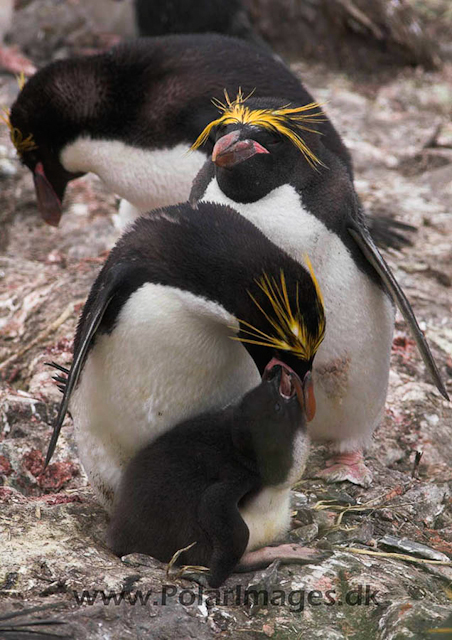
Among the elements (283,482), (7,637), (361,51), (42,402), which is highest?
(361,51)

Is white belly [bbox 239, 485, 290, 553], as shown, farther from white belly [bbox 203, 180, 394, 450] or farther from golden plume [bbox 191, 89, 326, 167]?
golden plume [bbox 191, 89, 326, 167]

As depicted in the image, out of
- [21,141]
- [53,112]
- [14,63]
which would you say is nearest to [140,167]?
[53,112]

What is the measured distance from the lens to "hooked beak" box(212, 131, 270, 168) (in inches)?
136

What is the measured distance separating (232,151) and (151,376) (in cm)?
87

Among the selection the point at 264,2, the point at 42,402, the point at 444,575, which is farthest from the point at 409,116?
the point at 444,575

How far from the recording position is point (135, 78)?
4934 mm

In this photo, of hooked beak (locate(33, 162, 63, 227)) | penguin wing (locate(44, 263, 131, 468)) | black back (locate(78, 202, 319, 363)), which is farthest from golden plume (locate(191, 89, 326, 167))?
hooked beak (locate(33, 162, 63, 227))

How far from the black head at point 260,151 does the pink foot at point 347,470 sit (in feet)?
3.83

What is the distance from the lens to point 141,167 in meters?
4.91

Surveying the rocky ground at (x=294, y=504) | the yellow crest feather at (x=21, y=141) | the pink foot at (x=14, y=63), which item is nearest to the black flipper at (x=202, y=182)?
the rocky ground at (x=294, y=504)

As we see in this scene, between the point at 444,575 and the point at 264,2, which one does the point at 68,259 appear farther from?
the point at 264,2

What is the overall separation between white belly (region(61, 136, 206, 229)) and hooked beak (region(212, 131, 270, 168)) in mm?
1199

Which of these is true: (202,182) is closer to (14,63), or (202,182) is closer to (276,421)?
(276,421)

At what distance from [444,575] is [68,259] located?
11.3 feet
